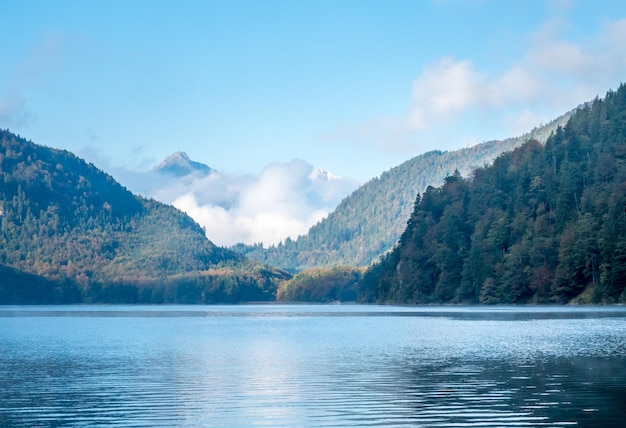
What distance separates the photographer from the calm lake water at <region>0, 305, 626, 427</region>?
131 feet

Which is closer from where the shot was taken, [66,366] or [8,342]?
[66,366]

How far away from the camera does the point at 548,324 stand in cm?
11038

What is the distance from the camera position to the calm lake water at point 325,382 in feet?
131

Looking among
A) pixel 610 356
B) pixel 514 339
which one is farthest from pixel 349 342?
pixel 610 356

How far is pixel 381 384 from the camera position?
51.4 meters

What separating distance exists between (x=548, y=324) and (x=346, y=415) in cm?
7533

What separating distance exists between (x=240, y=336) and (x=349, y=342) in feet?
61.7

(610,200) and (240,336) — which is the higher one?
(610,200)

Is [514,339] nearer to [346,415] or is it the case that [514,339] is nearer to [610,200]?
[346,415]

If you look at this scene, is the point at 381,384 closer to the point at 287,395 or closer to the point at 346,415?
the point at 287,395

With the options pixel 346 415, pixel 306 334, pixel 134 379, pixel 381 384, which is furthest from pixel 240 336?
pixel 346 415

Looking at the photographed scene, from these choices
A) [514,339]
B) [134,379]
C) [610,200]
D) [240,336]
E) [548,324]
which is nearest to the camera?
[134,379]

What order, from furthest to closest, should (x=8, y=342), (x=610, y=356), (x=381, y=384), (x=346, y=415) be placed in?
(x=8, y=342) → (x=610, y=356) → (x=381, y=384) → (x=346, y=415)

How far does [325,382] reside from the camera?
52781 mm
